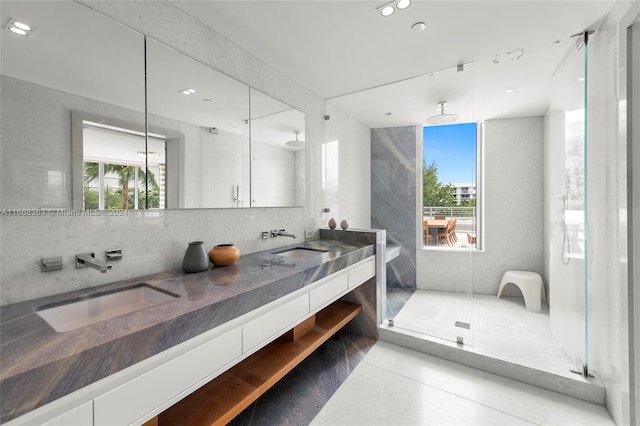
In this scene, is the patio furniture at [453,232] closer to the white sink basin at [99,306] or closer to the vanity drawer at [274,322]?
the vanity drawer at [274,322]

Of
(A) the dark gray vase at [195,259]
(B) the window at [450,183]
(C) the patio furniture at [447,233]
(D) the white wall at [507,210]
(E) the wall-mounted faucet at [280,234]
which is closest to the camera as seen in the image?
(A) the dark gray vase at [195,259]

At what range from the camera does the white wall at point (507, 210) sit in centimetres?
Answer: 344

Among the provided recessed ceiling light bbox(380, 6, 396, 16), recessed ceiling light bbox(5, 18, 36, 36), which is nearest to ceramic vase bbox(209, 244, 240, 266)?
recessed ceiling light bbox(5, 18, 36, 36)

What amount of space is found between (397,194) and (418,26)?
186cm

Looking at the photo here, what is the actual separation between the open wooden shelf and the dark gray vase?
2.14 ft

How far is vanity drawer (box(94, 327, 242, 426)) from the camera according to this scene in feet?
2.66

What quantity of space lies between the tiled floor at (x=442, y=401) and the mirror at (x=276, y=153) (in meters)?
1.59

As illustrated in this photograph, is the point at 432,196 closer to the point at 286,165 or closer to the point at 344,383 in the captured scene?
the point at 286,165

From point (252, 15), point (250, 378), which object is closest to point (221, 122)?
point (252, 15)

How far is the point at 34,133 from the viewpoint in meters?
1.13

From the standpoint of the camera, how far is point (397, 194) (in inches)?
132

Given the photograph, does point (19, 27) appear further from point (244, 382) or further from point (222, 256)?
point (244, 382)

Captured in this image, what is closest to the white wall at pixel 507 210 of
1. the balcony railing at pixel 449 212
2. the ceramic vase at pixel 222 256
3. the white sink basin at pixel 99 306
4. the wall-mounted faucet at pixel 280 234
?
the balcony railing at pixel 449 212

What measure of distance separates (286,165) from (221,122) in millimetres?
735
